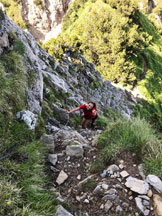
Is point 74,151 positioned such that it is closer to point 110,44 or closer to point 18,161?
point 18,161

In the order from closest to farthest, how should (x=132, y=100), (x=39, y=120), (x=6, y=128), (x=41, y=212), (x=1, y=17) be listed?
(x=41, y=212)
(x=6, y=128)
(x=39, y=120)
(x=1, y=17)
(x=132, y=100)

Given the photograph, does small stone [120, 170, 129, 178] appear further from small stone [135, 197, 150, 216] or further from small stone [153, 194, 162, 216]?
small stone [153, 194, 162, 216]

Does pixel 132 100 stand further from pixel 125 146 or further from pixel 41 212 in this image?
pixel 41 212

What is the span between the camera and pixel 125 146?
457 cm

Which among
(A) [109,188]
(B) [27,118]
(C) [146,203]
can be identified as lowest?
(B) [27,118]

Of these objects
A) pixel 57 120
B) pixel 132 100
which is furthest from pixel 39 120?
pixel 132 100

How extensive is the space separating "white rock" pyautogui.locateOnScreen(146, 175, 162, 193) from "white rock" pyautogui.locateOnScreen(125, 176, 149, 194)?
0.37 ft

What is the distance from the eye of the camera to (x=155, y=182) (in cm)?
345

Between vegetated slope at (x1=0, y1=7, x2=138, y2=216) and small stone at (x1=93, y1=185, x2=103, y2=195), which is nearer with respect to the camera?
vegetated slope at (x1=0, y1=7, x2=138, y2=216)

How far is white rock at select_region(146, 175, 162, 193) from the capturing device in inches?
133

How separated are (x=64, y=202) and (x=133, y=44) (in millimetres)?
32486

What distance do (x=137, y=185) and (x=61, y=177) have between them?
5.68 ft

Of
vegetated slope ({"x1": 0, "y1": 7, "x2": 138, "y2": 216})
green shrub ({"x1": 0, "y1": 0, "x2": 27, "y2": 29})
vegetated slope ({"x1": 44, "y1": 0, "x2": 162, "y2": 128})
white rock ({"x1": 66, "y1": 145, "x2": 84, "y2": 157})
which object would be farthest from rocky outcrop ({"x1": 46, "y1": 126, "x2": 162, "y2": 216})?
green shrub ({"x1": 0, "y1": 0, "x2": 27, "y2": 29})

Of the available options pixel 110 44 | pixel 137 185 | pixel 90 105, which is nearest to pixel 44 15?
pixel 110 44
